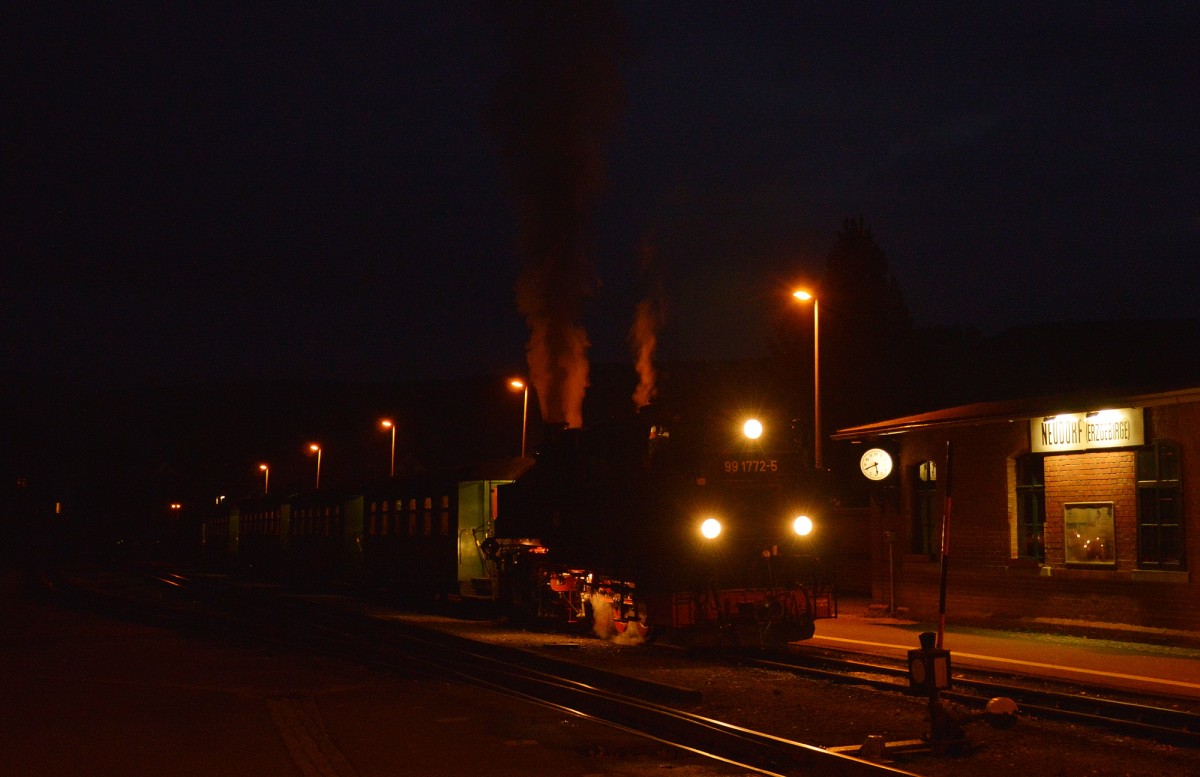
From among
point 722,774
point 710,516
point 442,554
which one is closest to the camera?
point 722,774

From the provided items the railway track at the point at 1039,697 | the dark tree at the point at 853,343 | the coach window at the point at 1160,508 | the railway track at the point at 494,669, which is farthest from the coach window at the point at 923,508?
the dark tree at the point at 853,343

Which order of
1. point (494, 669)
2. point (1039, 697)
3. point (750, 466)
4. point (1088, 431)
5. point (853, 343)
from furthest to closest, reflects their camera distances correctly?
point (853, 343) → point (1088, 431) → point (750, 466) → point (494, 669) → point (1039, 697)

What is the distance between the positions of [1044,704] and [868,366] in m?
32.7

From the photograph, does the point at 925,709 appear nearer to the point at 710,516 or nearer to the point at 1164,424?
the point at 710,516

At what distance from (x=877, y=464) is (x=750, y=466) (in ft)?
24.4

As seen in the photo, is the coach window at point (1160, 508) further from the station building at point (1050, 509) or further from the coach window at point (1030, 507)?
the coach window at point (1030, 507)

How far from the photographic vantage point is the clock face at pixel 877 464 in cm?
2109

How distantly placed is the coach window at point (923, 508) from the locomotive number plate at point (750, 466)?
7330 mm

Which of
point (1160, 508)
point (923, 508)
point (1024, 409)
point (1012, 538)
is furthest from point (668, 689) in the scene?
point (923, 508)

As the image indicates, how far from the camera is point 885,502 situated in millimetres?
21812

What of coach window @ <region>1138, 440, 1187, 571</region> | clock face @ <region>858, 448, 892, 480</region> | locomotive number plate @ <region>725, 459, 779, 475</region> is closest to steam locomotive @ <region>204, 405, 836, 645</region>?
locomotive number plate @ <region>725, 459, 779, 475</region>

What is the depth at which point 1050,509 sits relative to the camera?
17.9 m

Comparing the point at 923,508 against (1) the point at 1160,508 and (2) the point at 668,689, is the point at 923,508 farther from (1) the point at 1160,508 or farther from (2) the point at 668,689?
(2) the point at 668,689

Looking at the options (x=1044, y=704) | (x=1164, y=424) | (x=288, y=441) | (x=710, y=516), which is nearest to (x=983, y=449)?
(x=1164, y=424)
